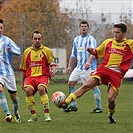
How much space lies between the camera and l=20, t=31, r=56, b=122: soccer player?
10094mm

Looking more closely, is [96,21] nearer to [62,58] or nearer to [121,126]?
[62,58]

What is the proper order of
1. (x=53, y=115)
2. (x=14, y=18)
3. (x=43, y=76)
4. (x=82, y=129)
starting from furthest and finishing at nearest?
(x=14, y=18), (x=53, y=115), (x=43, y=76), (x=82, y=129)

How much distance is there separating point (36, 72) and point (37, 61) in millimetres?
205

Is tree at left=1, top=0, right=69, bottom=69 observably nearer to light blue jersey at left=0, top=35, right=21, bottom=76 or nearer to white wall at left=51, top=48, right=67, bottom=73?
white wall at left=51, top=48, right=67, bottom=73

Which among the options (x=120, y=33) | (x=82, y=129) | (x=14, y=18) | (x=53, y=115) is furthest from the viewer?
(x=14, y=18)

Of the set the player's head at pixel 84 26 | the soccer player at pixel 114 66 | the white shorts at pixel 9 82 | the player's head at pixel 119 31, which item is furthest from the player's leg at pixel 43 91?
the player's head at pixel 84 26

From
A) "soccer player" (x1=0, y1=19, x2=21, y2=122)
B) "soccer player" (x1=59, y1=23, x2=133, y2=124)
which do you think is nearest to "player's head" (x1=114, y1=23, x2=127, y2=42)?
"soccer player" (x1=59, y1=23, x2=133, y2=124)

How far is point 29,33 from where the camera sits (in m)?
25.8

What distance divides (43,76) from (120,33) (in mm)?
1676

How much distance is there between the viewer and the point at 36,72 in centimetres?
1025

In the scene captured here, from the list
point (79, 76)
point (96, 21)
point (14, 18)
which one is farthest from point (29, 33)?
point (79, 76)

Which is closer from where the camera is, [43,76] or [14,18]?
[43,76]

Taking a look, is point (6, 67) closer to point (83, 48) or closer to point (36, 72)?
point (36, 72)

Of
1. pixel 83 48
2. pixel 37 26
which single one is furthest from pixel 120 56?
pixel 37 26
